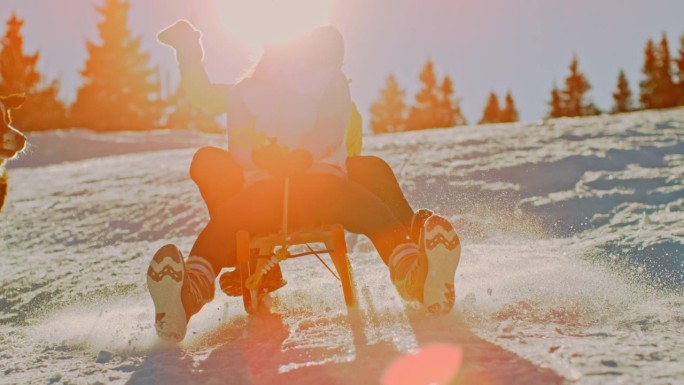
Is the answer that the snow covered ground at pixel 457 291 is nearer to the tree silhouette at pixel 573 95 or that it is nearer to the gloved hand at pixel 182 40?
the gloved hand at pixel 182 40

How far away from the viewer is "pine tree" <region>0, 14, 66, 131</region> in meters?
34.2

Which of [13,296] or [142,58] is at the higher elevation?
[142,58]

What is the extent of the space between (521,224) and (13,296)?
3.76m

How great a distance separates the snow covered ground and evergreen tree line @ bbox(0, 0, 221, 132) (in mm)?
28840

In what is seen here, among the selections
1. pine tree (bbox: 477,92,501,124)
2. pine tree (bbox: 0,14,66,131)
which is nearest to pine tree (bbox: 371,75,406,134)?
pine tree (bbox: 477,92,501,124)

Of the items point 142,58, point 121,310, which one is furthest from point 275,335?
point 142,58

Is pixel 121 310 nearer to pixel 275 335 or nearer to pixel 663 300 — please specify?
pixel 275 335

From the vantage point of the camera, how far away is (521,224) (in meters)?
5.71

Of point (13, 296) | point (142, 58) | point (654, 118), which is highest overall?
point (142, 58)

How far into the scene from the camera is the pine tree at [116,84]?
120 feet

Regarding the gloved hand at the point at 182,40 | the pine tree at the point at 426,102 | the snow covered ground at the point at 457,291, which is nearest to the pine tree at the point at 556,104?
the pine tree at the point at 426,102

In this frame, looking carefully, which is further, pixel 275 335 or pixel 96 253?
pixel 96 253

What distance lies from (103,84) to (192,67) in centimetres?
3579

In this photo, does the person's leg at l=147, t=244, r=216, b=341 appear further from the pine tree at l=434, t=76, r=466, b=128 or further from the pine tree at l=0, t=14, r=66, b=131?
the pine tree at l=434, t=76, r=466, b=128
